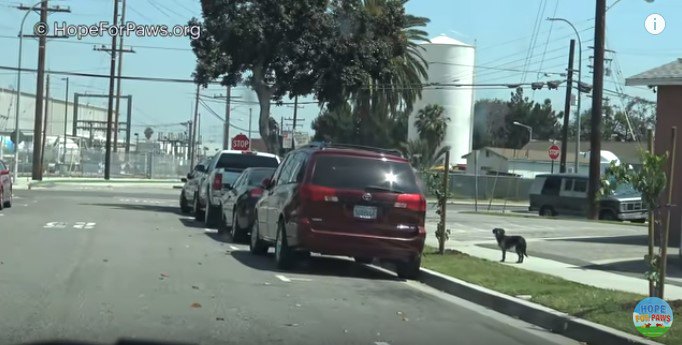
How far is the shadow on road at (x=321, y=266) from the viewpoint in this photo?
554 inches

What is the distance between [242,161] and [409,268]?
1141 cm

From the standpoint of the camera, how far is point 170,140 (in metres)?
111

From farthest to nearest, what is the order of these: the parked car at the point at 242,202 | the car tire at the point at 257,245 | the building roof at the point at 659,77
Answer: the building roof at the point at 659,77 < the parked car at the point at 242,202 < the car tire at the point at 257,245

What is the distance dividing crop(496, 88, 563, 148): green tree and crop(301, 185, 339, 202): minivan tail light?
271 feet

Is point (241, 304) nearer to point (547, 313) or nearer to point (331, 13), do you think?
point (547, 313)

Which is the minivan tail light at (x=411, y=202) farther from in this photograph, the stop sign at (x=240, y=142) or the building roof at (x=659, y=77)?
the stop sign at (x=240, y=142)

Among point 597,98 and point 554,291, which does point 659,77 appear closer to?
point 597,98

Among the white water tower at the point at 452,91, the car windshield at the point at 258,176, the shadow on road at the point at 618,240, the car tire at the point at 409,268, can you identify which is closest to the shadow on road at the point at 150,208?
the car windshield at the point at 258,176

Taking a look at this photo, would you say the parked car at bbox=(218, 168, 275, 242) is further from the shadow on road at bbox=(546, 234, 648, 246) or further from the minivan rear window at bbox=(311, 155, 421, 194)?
the shadow on road at bbox=(546, 234, 648, 246)

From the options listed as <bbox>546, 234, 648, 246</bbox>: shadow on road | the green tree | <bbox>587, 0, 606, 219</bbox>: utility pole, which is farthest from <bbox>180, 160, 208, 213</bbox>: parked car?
the green tree

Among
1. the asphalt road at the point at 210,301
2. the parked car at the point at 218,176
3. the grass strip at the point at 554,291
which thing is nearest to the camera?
the asphalt road at the point at 210,301

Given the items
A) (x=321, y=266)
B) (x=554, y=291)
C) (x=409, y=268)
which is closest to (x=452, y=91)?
(x=321, y=266)

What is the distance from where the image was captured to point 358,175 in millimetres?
13414

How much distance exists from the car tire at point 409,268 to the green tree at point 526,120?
81443 millimetres
